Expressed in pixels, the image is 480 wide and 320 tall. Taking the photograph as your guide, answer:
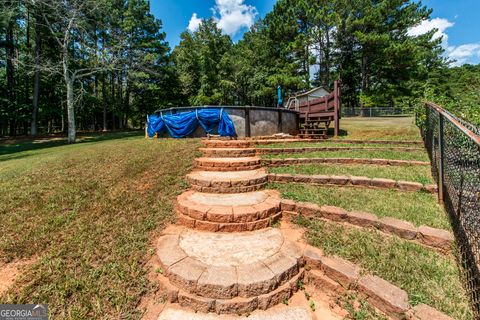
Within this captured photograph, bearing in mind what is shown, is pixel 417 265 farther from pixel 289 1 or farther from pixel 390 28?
pixel 289 1

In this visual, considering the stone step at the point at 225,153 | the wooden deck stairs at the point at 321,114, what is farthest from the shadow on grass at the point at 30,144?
the wooden deck stairs at the point at 321,114

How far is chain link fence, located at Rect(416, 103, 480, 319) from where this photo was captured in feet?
5.91

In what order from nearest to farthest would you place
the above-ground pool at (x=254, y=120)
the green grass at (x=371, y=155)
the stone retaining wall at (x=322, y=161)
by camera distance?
1. the stone retaining wall at (x=322, y=161)
2. the green grass at (x=371, y=155)
3. the above-ground pool at (x=254, y=120)

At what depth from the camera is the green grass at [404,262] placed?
5.52 feet

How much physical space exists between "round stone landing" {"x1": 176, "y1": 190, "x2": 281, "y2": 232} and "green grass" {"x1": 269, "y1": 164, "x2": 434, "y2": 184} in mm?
1421

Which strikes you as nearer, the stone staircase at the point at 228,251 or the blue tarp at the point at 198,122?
the stone staircase at the point at 228,251

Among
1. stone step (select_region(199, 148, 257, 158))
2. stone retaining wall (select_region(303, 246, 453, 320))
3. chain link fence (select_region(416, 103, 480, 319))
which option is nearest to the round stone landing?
stone retaining wall (select_region(303, 246, 453, 320))

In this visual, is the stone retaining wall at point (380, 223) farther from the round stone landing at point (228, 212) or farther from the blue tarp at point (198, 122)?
the blue tarp at point (198, 122)

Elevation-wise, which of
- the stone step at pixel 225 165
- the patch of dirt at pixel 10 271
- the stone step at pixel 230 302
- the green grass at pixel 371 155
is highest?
the green grass at pixel 371 155

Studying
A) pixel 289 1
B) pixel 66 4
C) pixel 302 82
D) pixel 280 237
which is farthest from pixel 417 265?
pixel 289 1

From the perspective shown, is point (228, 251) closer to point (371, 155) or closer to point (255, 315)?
point (255, 315)

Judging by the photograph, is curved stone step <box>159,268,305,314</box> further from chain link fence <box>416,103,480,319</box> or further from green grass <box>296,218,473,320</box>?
chain link fence <box>416,103,480,319</box>

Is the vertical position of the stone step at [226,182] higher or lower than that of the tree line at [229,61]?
lower
